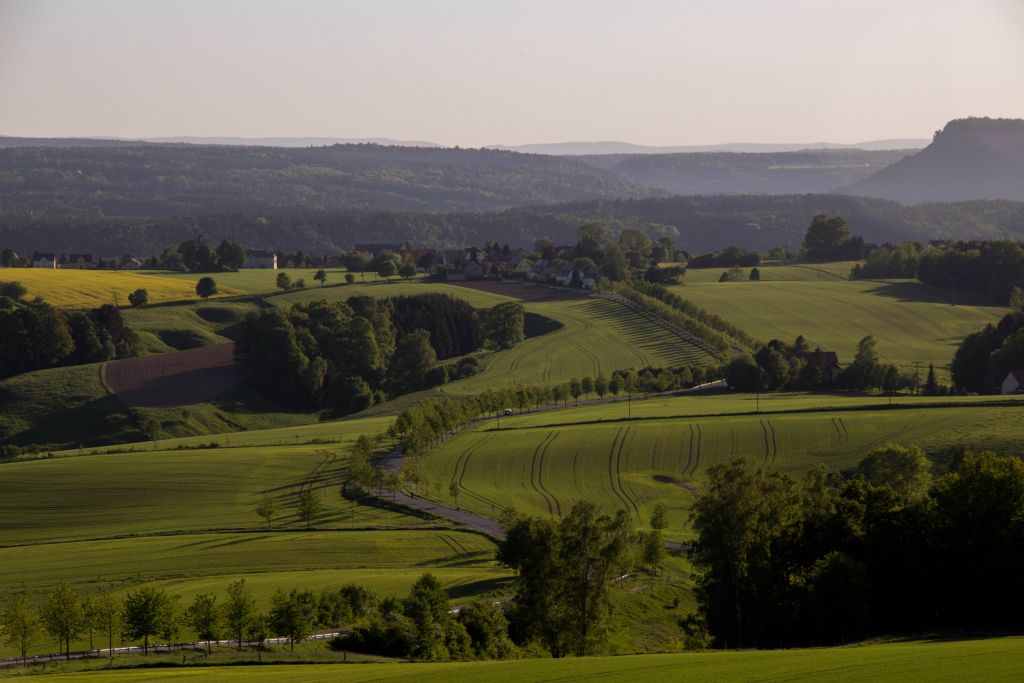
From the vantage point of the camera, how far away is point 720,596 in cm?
4322

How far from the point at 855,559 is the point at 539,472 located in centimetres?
3043

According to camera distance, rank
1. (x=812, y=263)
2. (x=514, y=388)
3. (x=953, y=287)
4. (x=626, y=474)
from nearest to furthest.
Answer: (x=626, y=474) → (x=514, y=388) → (x=953, y=287) → (x=812, y=263)

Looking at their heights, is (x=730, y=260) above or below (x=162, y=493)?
above

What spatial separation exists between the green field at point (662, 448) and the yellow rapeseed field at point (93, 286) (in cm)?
6369

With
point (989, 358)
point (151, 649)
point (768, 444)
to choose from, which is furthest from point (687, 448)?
point (151, 649)

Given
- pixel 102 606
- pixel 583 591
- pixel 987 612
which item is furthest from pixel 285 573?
pixel 987 612

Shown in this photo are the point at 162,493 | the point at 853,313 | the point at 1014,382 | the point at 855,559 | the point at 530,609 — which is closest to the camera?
the point at 855,559

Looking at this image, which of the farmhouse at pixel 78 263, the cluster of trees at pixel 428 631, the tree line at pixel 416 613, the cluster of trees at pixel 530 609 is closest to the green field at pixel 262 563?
the tree line at pixel 416 613

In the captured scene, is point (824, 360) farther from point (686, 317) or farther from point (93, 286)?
point (93, 286)

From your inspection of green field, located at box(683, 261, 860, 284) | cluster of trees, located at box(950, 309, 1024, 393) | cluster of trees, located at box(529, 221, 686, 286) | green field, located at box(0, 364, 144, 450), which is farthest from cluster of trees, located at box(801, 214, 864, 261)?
green field, located at box(0, 364, 144, 450)

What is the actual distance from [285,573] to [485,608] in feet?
39.0

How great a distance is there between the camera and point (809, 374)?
10344cm

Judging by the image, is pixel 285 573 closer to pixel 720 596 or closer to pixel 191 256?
pixel 720 596

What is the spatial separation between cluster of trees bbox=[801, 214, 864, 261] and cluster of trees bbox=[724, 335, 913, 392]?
271 ft
